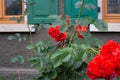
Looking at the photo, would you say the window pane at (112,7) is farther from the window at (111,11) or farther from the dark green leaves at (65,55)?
the dark green leaves at (65,55)

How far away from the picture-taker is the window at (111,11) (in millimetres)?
6438

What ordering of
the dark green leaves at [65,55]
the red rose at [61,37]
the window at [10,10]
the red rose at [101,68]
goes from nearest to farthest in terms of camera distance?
the red rose at [101,68] → the dark green leaves at [65,55] → the red rose at [61,37] → the window at [10,10]

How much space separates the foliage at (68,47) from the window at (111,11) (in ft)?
11.7

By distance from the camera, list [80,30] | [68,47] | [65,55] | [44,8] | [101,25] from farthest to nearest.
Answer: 1. [44,8]
2. [80,30]
3. [101,25]
4. [68,47]
5. [65,55]

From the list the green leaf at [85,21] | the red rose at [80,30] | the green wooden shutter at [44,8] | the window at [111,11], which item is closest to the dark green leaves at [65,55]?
the green leaf at [85,21]

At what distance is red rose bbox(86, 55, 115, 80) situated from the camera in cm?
190

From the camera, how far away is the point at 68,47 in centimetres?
242

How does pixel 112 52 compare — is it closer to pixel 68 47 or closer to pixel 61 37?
pixel 68 47

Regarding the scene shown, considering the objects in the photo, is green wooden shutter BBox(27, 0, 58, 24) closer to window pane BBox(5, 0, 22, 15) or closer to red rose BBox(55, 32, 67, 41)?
window pane BBox(5, 0, 22, 15)

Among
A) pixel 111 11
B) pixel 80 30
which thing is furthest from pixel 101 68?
pixel 111 11

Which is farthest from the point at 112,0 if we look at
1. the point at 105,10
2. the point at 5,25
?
the point at 5,25

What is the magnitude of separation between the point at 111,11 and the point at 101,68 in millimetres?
4676

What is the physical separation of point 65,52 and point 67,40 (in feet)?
2.02

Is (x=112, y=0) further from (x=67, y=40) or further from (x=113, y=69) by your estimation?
→ (x=113, y=69)
